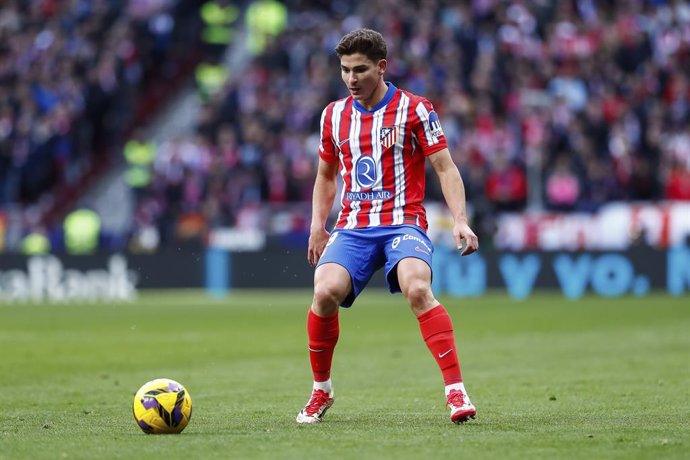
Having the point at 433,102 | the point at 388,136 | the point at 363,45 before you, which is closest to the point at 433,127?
the point at 388,136

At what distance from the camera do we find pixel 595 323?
17.9 metres

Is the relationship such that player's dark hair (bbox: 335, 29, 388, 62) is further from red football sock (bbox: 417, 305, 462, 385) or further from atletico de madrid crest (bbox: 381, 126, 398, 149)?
red football sock (bbox: 417, 305, 462, 385)

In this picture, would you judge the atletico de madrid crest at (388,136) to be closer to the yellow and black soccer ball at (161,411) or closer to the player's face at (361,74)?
the player's face at (361,74)

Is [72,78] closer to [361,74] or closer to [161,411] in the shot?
[361,74]

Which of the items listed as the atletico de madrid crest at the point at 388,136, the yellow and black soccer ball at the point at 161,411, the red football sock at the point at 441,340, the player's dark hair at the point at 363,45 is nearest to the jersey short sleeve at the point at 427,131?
the atletico de madrid crest at the point at 388,136

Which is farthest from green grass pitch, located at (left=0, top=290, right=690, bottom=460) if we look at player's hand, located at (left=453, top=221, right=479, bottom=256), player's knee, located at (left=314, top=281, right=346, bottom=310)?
player's hand, located at (left=453, top=221, right=479, bottom=256)

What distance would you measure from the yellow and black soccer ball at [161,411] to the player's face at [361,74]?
204 cm

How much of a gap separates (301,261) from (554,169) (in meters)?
4.93

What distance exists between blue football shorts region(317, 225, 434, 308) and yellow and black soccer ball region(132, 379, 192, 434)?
1.21m

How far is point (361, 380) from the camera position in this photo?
11.1 metres

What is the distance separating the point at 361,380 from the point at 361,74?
394 cm

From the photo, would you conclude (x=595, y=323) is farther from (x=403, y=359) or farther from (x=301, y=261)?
(x=301, y=261)

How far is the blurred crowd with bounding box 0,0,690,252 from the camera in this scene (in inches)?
981

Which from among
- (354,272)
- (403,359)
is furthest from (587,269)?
(354,272)
